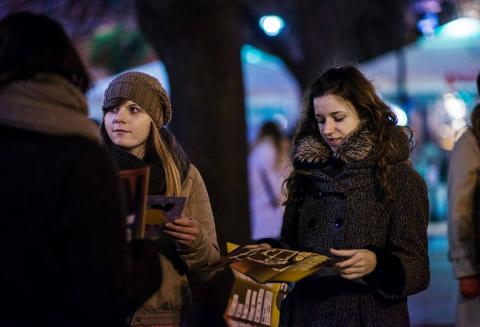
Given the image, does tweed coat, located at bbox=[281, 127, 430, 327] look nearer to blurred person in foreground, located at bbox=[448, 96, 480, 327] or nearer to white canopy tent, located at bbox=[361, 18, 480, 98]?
blurred person in foreground, located at bbox=[448, 96, 480, 327]

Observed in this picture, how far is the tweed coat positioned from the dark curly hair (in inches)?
1.3

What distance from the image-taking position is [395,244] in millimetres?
3830

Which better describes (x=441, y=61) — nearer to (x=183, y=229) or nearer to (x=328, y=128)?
(x=328, y=128)

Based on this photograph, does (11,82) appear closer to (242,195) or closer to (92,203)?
(92,203)

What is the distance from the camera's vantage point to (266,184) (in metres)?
8.94

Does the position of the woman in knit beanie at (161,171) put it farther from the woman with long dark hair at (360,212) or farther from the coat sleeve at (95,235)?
the coat sleeve at (95,235)

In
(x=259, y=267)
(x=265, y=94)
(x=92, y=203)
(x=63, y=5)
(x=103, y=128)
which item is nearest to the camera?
(x=92, y=203)

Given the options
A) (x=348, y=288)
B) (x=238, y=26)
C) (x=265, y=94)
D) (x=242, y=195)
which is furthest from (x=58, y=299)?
(x=265, y=94)

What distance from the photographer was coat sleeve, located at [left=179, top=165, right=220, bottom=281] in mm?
3914

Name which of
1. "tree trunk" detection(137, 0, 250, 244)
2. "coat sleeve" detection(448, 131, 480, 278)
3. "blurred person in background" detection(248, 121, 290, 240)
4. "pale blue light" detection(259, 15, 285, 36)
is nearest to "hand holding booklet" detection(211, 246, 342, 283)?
"coat sleeve" detection(448, 131, 480, 278)

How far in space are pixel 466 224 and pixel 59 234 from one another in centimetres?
293

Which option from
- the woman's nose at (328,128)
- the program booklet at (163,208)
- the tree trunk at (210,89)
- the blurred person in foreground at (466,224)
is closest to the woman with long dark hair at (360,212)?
the woman's nose at (328,128)

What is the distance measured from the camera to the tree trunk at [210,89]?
7.54 m

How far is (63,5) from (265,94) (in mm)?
5686
